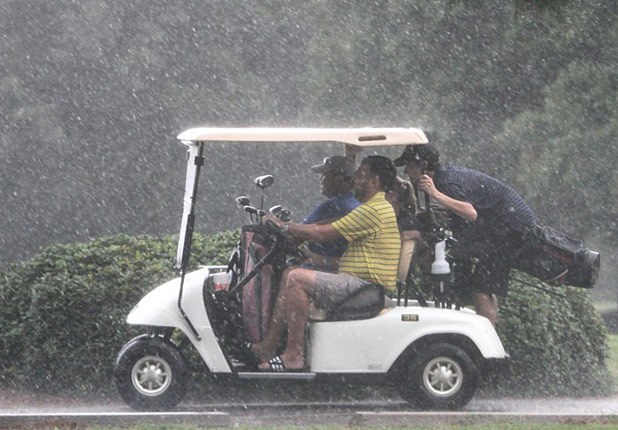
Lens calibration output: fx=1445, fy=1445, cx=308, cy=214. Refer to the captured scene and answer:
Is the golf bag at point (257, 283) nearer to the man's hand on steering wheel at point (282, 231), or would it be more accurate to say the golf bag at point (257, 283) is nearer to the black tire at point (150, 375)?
the man's hand on steering wheel at point (282, 231)

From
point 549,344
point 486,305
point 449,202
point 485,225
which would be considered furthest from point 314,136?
point 549,344

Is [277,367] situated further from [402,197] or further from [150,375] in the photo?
[402,197]

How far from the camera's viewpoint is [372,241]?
9.30 metres

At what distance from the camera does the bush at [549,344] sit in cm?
Answer: 1089

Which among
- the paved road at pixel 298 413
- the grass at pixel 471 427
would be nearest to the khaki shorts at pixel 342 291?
the paved road at pixel 298 413

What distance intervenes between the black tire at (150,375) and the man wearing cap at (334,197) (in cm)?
114

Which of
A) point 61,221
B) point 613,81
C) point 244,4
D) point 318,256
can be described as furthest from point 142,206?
point 318,256

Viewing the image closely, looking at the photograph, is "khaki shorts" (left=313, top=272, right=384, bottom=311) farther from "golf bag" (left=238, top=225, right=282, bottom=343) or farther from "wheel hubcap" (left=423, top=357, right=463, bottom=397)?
"wheel hubcap" (left=423, top=357, right=463, bottom=397)

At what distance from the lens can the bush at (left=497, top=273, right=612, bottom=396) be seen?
1089 cm

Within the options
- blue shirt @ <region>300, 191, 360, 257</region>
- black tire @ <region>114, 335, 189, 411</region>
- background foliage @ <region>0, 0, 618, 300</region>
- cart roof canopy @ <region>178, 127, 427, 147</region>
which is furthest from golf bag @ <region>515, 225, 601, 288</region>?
background foliage @ <region>0, 0, 618, 300</region>

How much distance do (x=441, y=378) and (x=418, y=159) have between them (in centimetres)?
144

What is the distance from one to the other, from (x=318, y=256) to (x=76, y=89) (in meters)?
27.3

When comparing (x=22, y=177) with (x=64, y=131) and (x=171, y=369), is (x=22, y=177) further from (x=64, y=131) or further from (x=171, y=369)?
(x=171, y=369)

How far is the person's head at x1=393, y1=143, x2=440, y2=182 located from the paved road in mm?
1576
